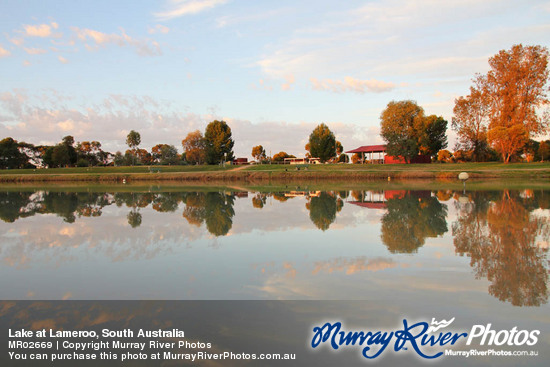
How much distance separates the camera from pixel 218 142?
93375 millimetres

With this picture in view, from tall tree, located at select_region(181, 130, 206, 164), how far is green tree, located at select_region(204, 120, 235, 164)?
12.6 meters

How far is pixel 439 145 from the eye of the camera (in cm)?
8381

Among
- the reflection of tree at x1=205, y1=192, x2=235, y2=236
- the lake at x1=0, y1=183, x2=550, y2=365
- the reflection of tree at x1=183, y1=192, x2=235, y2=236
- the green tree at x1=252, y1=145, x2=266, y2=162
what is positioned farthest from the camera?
the green tree at x1=252, y1=145, x2=266, y2=162

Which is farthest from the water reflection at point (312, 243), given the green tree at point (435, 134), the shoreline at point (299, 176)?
the green tree at point (435, 134)

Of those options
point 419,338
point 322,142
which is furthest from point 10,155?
point 419,338

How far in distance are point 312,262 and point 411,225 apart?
6.53 metres

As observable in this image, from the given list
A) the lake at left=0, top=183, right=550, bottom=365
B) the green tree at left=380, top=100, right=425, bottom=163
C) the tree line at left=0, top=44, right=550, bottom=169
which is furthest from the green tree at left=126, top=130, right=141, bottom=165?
the lake at left=0, top=183, right=550, bottom=365

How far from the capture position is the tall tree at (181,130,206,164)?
358 feet

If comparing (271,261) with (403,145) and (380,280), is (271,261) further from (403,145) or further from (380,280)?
(403,145)

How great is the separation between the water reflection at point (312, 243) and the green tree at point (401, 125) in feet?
179

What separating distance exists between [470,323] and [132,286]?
570 centimetres

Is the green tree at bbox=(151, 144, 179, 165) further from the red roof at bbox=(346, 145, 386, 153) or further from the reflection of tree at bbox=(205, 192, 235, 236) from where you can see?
the reflection of tree at bbox=(205, 192, 235, 236)

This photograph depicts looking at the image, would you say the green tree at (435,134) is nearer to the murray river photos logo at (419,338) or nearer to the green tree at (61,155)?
the murray river photos logo at (419,338)

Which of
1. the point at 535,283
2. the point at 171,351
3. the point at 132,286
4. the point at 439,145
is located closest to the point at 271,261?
the point at 132,286
